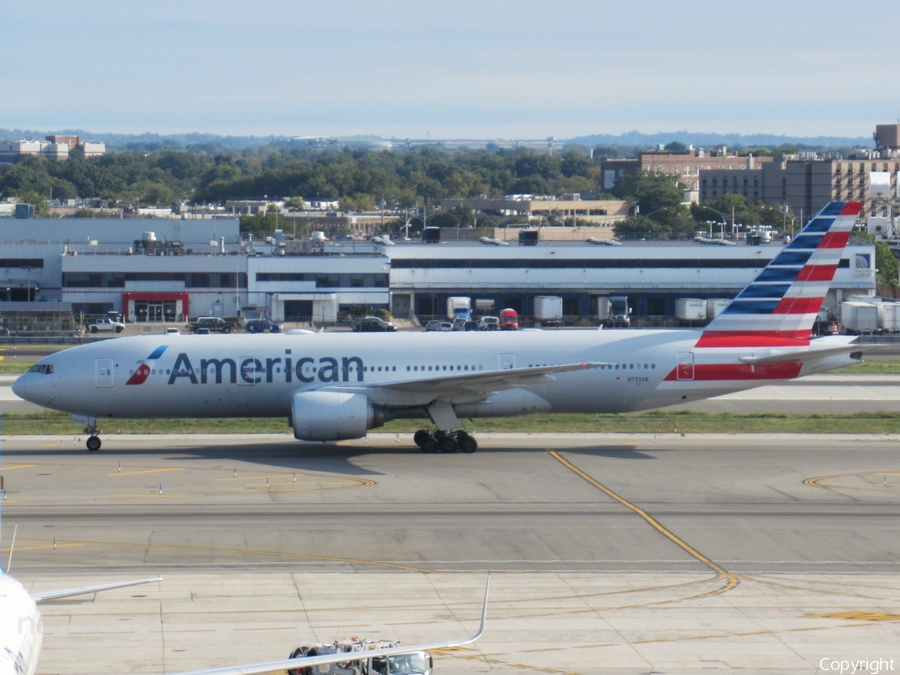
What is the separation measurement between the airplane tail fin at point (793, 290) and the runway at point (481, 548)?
161 inches

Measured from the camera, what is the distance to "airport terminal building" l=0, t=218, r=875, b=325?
328ft

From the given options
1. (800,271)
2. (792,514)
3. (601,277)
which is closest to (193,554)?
(792,514)

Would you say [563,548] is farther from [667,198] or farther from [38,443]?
[667,198]

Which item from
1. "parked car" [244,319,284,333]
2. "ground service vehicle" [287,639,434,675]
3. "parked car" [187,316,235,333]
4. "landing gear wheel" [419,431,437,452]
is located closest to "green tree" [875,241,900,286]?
"parked car" [244,319,284,333]

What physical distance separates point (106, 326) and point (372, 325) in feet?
67.9

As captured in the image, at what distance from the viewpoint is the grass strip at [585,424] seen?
46.7m

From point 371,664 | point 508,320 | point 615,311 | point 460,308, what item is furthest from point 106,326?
point 371,664

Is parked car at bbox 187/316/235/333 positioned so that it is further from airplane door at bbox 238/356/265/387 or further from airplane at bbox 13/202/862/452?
airplane door at bbox 238/356/265/387

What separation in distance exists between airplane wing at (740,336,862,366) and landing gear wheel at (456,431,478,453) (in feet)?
32.5

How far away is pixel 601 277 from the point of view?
336ft

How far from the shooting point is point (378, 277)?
101750 millimetres

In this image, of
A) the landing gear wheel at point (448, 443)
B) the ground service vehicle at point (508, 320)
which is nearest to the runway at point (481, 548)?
the landing gear wheel at point (448, 443)

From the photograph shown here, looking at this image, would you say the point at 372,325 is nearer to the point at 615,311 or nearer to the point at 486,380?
the point at 615,311

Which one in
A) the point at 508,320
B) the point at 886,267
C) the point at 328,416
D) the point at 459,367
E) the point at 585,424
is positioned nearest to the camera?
the point at 328,416
